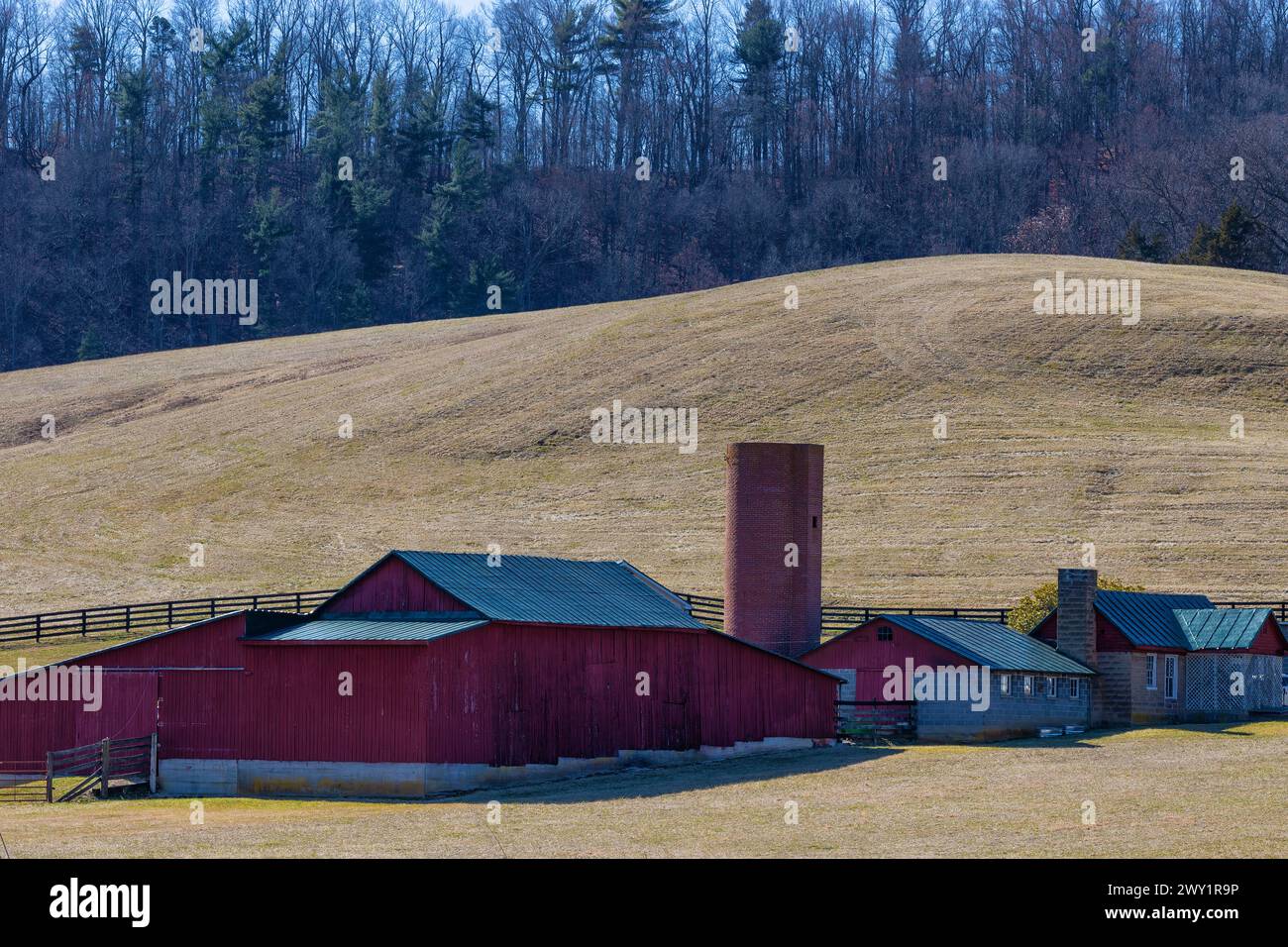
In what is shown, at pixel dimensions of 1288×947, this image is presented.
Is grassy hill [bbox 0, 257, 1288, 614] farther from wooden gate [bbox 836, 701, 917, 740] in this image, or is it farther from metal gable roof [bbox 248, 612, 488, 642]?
metal gable roof [bbox 248, 612, 488, 642]

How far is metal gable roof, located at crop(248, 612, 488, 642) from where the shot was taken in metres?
33.7

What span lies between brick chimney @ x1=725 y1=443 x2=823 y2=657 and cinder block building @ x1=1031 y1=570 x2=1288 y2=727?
22.6ft

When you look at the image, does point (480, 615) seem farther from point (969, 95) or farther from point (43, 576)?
point (969, 95)

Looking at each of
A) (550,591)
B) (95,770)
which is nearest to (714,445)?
(550,591)

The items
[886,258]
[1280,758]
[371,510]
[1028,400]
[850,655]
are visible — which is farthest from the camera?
[886,258]

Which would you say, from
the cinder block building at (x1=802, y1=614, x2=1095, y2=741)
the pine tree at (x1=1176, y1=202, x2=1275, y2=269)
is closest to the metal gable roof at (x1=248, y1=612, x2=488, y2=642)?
the cinder block building at (x1=802, y1=614, x2=1095, y2=741)

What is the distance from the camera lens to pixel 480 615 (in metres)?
34.7

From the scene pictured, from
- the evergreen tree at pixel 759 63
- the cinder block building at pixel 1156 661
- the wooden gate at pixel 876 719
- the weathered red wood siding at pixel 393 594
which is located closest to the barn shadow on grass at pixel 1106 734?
the cinder block building at pixel 1156 661

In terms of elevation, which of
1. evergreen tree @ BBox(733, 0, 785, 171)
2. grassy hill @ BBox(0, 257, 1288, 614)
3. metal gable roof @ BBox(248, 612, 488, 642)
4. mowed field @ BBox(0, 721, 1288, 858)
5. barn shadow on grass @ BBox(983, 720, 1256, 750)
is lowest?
barn shadow on grass @ BBox(983, 720, 1256, 750)

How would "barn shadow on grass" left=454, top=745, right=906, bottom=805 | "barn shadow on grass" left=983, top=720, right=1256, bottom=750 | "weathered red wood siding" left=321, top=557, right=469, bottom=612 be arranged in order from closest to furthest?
"barn shadow on grass" left=454, top=745, right=906, bottom=805 → "weathered red wood siding" left=321, top=557, right=469, bottom=612 → "barn shadow on grass" left=983, top=720, right=1256, bottom=750

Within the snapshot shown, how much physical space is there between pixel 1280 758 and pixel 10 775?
2609 cm

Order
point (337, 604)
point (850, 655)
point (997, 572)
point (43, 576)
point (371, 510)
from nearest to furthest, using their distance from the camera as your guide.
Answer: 1. point (337, 604)
2. point (850, 655)
3. point (997, 572)
4. point (43, 576)
5. point (371, 510)

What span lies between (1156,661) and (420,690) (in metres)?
21.2

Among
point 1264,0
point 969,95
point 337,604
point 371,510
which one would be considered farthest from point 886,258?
point 337,604
